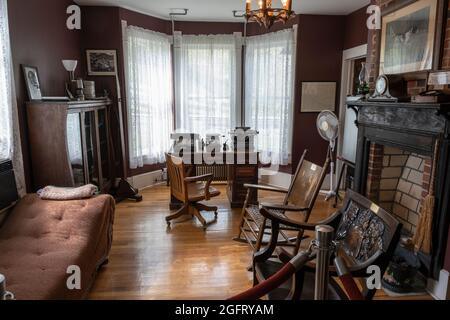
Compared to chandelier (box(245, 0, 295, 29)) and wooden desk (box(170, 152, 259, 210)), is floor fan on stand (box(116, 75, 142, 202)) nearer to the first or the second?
wooden desk (box(170, 152, 259, 210))

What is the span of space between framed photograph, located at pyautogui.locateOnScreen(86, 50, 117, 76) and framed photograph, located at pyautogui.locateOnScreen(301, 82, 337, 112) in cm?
276

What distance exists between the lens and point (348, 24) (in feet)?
15.0

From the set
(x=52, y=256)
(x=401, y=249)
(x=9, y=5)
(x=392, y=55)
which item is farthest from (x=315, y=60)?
(x=52, y=256)

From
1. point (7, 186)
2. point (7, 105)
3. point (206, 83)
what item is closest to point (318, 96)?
point (206, 83)

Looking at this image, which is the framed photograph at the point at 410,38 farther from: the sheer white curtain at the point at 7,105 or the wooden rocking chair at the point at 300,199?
the sheer white curtain at the point at 7,105

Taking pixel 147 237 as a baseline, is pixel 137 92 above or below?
above

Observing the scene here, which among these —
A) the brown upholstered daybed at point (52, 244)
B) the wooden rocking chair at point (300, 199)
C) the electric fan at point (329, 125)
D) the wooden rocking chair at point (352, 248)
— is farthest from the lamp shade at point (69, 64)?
the electric fan at point (329, 125)

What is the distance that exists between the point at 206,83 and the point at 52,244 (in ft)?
11.8

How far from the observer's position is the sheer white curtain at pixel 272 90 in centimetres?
480

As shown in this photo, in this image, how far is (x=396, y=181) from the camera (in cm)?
332

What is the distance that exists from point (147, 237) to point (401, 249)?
7.94 feet

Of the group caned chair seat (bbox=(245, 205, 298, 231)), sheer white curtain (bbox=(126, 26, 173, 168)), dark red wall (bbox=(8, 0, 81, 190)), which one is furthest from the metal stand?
sheer white curtain (bbox=(126, 26, 173, 168))

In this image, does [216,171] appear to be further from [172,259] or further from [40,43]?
[40,43]
